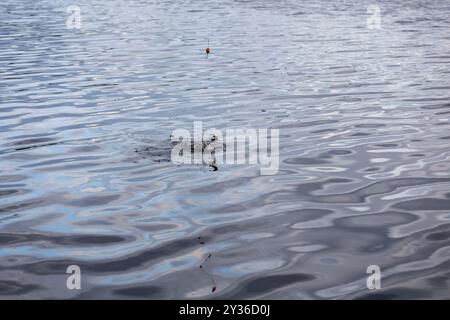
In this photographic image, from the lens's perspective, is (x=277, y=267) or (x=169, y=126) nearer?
(x=277, y=267)

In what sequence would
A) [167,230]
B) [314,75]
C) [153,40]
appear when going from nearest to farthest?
[167,230]
[314,75]
[153,40]

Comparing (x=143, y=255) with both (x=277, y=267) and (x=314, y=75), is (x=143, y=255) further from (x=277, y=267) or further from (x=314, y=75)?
(x=314, y=75)

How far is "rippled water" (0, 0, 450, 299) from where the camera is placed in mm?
A: 6746

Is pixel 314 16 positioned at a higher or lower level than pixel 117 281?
higher

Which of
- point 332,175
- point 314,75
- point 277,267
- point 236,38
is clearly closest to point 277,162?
point 332,175

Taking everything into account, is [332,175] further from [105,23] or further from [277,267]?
[105,23]

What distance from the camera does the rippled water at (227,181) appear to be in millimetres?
6746

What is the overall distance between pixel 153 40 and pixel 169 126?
1813 cm

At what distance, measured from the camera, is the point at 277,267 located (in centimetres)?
689

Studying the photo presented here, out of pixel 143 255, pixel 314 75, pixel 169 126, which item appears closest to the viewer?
pixel 143 255

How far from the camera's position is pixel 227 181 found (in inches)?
384

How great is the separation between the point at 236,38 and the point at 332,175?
71.8ft

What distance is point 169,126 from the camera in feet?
44.6
